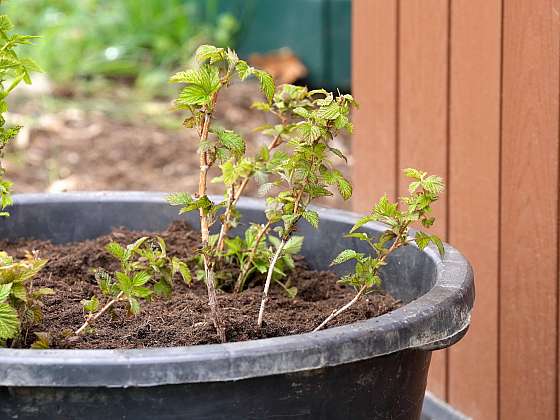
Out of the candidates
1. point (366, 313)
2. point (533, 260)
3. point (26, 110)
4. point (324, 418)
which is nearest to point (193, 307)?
point (366, 313)

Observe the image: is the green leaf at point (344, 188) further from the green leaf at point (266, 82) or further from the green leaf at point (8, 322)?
the green leaf at point (8, 322)

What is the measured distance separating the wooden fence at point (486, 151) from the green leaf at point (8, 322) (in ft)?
3.90

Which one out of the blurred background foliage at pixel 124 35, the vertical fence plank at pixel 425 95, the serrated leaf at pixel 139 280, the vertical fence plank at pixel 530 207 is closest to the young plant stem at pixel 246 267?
the serrated leaf at pixel 139 280

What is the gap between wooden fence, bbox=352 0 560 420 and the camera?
6.96 feet

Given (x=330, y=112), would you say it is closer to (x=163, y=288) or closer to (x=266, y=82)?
(x=266, y=82)

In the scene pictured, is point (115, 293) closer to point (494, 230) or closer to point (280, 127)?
point (280, 127)

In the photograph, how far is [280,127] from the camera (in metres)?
1.73

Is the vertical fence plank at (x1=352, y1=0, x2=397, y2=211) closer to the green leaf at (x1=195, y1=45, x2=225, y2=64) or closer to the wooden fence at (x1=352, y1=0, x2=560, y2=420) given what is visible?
the wooden fence at (x1=352, y1=0, x2=560, y2=420)

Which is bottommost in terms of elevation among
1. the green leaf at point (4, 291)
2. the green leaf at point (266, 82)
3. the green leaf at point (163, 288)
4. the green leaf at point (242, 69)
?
the green leaf at point (163, 288)

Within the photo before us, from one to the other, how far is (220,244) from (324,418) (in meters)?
0.46

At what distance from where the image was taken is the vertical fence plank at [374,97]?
8.54 ft

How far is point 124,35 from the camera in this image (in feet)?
19.4

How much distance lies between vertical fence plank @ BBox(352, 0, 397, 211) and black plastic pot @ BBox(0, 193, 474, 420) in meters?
1.10

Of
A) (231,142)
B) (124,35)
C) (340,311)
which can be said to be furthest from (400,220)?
(124,35)
